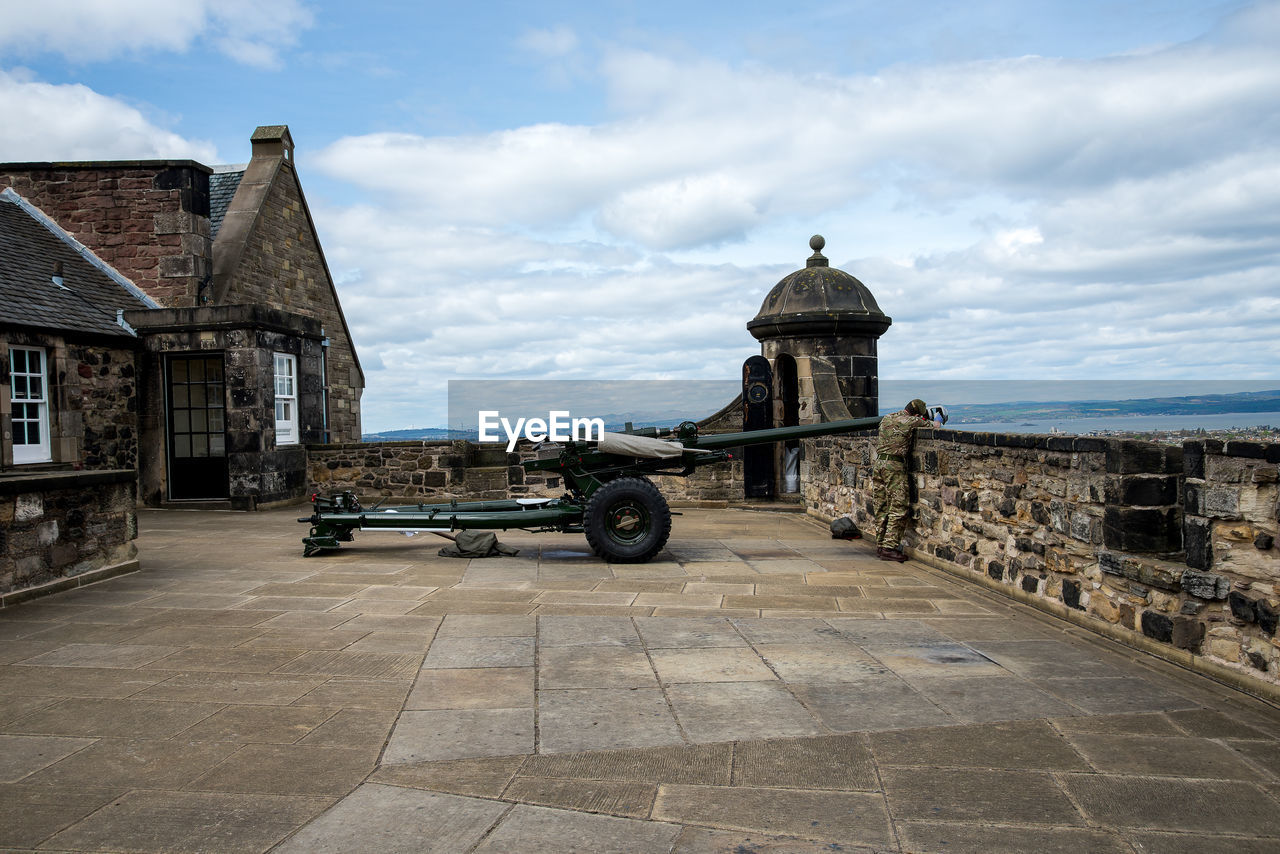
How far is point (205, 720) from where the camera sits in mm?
3877

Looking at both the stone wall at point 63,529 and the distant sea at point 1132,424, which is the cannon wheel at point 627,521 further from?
the stone wall at point 63,529

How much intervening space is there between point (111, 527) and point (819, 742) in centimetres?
621

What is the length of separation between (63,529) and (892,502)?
6.90m

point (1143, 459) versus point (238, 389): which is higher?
point (238, 389)

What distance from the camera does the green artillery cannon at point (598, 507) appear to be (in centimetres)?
805

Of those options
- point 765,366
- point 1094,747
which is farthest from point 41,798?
point 765,366

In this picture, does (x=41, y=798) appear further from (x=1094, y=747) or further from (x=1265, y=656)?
(x=1265, y=656)

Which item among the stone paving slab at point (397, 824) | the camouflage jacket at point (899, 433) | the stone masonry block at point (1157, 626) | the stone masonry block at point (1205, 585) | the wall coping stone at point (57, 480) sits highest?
the camouflage jacket at point (899, 433)

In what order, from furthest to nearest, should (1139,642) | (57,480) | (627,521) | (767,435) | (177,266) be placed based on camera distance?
(177,266), (767,435), (627,521), (57,480), (1139,642)

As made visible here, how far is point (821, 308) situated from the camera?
13.0m

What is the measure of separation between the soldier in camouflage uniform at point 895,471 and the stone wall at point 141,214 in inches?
469

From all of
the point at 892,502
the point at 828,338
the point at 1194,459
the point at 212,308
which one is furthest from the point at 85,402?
the point at 1194,459

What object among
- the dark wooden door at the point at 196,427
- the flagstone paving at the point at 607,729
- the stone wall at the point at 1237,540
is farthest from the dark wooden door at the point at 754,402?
the stone wall at the point at 1237,540

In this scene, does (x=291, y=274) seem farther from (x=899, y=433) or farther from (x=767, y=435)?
(x=899, y=433)
